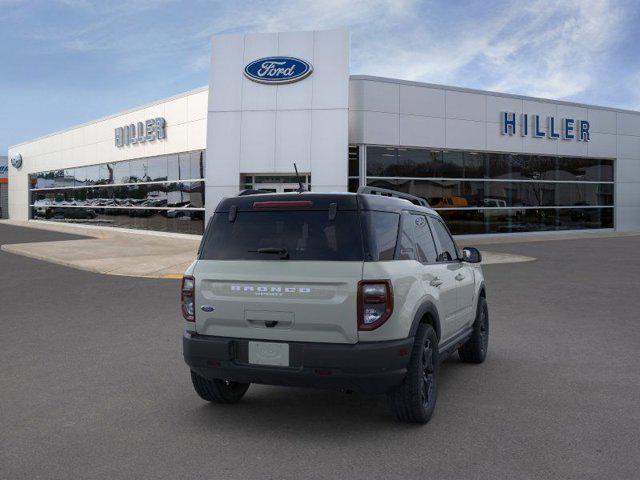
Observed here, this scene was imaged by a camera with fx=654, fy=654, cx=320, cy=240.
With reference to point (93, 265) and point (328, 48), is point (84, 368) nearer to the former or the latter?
point (93, 265)

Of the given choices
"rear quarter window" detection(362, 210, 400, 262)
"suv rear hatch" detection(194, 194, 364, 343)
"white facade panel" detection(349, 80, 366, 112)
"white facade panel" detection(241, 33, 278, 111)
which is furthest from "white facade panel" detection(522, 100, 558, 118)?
"suv rear hatch" detection(194, 194, 364, 343)

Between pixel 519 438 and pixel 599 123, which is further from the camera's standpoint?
pixel 599 123

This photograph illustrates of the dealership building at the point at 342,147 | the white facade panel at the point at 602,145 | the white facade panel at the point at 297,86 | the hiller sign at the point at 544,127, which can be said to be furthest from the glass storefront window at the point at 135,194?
the white facade panel at the point at 602,145

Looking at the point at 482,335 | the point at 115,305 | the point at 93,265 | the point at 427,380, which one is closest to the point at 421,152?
the point at 93,265

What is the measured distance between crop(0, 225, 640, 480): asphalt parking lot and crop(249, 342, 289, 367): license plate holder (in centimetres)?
53

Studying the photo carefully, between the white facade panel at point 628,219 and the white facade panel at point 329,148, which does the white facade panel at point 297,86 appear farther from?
the white facade panel at point 628,219

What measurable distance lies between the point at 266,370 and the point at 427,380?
4.15 feet

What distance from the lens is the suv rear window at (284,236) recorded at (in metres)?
→ 4.56

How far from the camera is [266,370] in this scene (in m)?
4.54

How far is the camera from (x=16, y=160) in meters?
47.8

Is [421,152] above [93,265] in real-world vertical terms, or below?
above

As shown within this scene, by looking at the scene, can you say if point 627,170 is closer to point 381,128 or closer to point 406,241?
point 381,128

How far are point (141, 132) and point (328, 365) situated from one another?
27253mm

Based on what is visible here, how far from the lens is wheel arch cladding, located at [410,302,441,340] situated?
15.3 feet
